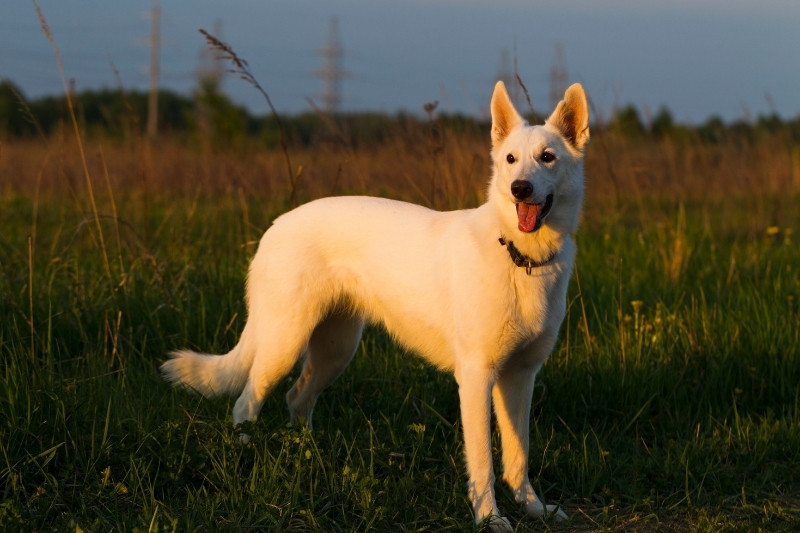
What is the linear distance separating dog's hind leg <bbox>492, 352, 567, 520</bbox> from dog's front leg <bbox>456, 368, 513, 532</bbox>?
23 centimetres

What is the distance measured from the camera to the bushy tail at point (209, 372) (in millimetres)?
4191

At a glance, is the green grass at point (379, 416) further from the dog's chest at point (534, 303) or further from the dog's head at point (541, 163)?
the dog's head at point (541, 163)

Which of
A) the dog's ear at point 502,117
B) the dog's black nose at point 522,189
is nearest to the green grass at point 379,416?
the dog's black nose at point 522,189

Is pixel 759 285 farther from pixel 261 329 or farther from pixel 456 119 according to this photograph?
pixel 261 329

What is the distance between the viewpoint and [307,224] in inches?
156

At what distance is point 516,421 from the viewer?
3.73 metres

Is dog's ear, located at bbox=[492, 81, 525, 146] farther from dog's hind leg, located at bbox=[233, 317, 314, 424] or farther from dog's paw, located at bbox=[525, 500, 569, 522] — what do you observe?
dog's paw, located at bbox=[525, 500, 569, 522]

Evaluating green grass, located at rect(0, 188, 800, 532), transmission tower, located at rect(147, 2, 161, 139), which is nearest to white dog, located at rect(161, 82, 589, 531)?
green grass, located at rect(0, 188, 800, 532)

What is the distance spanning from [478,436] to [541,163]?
115 centimetres

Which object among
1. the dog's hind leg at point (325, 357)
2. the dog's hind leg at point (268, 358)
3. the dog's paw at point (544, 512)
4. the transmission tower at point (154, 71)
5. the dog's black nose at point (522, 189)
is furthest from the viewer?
the transmission tower at point (154, 71)

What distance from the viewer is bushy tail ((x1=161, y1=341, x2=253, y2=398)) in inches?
165

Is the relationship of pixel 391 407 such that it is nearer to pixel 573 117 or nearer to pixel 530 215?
pixel 530 215

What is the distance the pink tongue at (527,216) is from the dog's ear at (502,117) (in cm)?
44

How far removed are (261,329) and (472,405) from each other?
118cm
